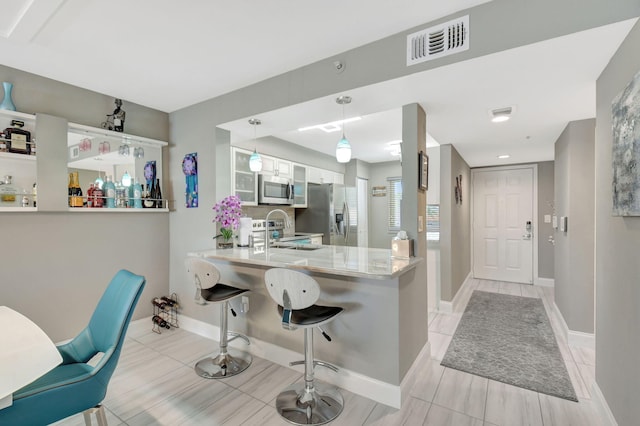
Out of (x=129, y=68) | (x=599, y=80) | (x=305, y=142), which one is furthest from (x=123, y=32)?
(x=599, y=80)

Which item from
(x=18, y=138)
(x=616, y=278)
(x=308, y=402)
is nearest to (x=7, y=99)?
(x=18, y=138)

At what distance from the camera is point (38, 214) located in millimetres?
2580

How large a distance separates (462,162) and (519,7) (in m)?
3.58

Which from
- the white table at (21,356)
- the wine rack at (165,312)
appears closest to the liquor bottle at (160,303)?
the wine rack at (165,312)

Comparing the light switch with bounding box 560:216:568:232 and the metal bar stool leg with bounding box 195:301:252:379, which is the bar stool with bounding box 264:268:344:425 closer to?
the metal bar stool leg with bounding box 195:301:252:379

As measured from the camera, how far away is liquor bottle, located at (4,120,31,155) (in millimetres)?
2408

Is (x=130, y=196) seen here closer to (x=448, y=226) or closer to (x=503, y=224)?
(x=448, y=226)

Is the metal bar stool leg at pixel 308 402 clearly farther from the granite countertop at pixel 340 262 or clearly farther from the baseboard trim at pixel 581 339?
the baseboard trim at pixel 581 339

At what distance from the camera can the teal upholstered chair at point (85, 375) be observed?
124 centimetres

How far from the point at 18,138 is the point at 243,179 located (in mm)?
2044

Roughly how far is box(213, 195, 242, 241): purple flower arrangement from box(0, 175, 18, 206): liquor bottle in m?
1.56

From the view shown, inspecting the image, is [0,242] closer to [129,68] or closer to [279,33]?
[129,68]

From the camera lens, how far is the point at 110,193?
3012 mm

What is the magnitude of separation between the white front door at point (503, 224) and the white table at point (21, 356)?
21.0ft
